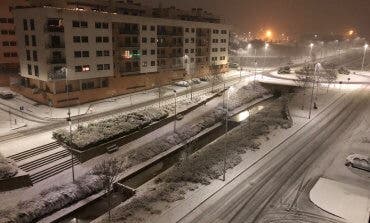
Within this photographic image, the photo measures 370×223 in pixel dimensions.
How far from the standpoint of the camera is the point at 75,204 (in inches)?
1211

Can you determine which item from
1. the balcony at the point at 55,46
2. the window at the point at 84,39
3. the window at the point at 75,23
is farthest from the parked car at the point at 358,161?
the window at the point at 75,23

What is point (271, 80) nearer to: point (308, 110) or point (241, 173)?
point (308, 110)

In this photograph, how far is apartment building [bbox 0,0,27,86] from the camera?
71250 mm

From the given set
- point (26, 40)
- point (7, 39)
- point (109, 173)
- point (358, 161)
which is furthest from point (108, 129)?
point (7, 39)

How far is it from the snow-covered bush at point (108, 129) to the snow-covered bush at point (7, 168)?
7.12 metres

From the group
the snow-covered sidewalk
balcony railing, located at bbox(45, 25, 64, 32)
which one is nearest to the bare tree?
the snow-covered sidewalk

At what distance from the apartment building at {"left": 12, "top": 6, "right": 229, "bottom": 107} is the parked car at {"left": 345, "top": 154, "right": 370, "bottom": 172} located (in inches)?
1673

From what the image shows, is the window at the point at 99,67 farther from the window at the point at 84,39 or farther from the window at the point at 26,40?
the window at the point at 26,40

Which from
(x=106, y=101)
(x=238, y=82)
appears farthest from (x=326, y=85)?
(x=106, y=101)

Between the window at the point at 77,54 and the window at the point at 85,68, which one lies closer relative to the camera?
the window at the point at 77,54

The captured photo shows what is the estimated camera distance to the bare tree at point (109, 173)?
29.6 metres

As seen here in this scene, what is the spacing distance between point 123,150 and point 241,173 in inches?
617

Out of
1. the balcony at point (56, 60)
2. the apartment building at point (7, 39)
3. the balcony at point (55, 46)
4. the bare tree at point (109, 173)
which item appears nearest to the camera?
the bare tree at point (109, 173)

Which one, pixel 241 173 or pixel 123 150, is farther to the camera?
pixel 123 150
